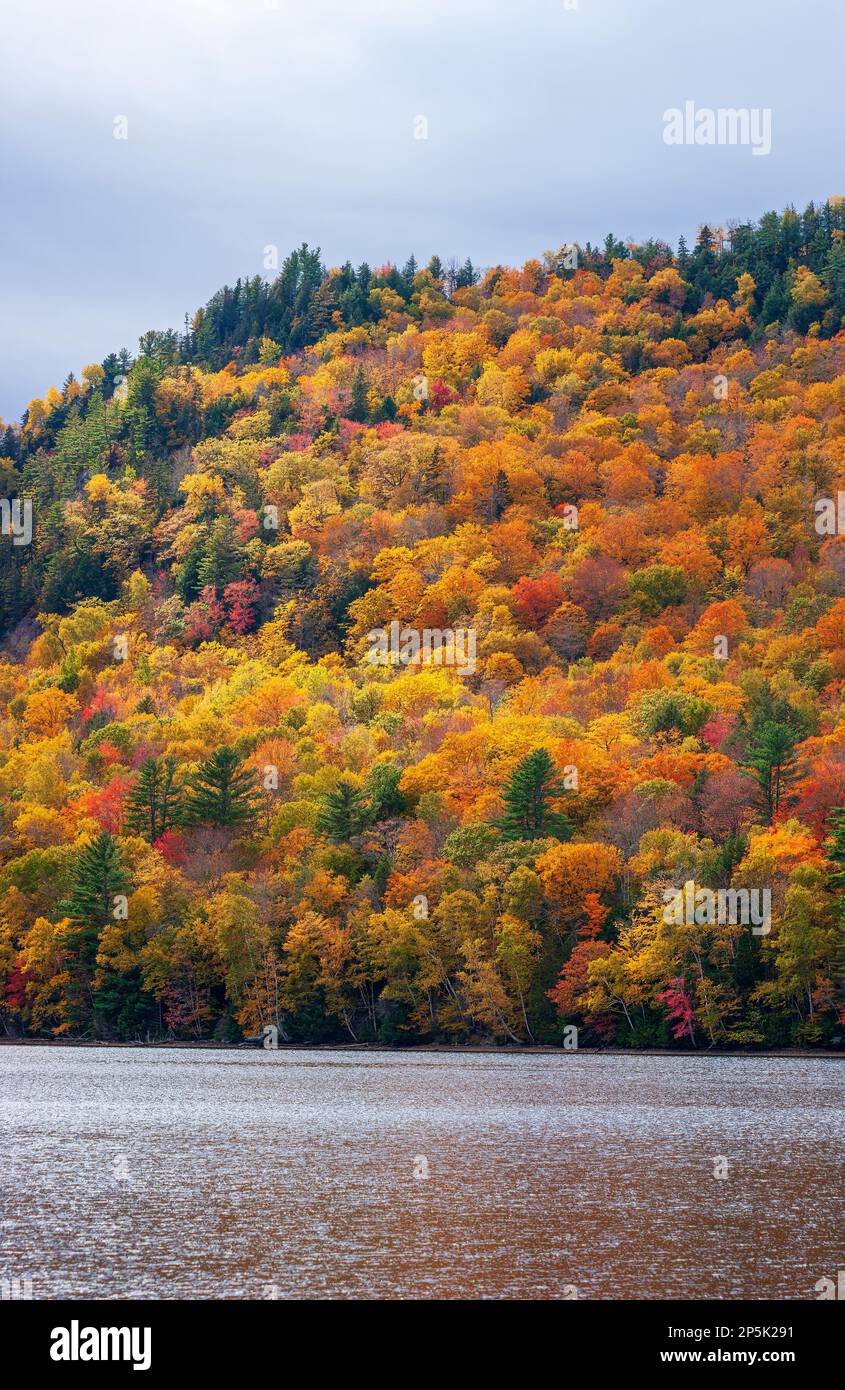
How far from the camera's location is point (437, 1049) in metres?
95.1

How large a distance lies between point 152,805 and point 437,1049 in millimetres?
33987

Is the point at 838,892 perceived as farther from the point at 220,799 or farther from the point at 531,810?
the point at 220,799

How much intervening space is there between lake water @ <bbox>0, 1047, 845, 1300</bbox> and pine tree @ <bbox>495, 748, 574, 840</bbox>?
99.4 ft

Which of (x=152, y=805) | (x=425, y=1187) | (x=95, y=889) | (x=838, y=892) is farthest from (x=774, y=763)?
(x=425, y=1187)

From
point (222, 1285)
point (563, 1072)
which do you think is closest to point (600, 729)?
point (563, 1072)

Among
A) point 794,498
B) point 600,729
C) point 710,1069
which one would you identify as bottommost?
point 710,1069

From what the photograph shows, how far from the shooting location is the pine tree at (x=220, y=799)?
117m

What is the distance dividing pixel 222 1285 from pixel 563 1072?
4683 centimetres

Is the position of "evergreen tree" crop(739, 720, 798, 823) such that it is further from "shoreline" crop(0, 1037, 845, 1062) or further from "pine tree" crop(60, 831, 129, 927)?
"pine tree" crop(60, 831, 129, 927)

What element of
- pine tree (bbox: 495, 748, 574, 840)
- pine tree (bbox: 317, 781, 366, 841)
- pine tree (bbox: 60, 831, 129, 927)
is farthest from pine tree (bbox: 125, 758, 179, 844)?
pine tree (bbox: 495, 748, 574, 840)

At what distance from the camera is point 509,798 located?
101938 mm

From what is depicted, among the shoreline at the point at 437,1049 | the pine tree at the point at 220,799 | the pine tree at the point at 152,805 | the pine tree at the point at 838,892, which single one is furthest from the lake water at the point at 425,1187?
the pine tree at the point at 152,805
